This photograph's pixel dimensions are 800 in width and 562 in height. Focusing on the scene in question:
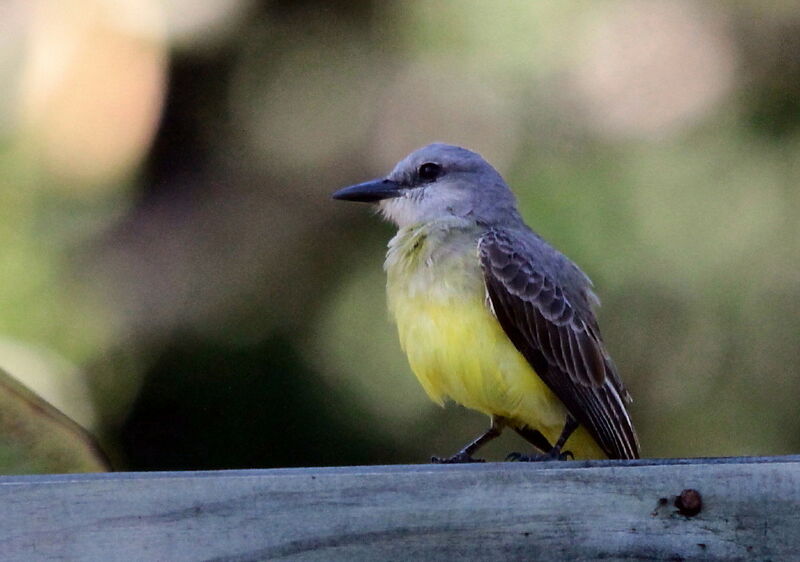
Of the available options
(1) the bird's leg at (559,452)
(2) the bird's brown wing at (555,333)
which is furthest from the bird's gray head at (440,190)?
(1) the bird's leg at (559,452)

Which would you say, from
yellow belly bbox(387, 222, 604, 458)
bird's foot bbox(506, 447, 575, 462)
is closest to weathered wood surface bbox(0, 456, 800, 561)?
bird's foot bbox(506, 447, 575, 462)

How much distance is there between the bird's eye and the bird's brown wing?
46cm

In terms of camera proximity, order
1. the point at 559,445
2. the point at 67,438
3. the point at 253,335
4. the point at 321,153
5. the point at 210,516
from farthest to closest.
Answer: the point at 321,153 → the point at 253,335 → the point at 559,445 → the point at 67,438 → the point at 210,516

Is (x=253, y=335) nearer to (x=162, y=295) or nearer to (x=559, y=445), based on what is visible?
(x=162, y=295)

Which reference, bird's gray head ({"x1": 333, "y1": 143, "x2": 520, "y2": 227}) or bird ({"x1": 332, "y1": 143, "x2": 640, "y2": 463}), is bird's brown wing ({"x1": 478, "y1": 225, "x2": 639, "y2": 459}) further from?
bird's gray head ({"x1": 333, "y1": 143, "x2": 520, "y2": 227})

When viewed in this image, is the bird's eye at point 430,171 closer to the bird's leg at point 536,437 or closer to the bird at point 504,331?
the bird at point 504,331

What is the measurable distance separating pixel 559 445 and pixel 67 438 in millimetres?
1747

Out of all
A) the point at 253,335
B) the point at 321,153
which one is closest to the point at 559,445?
the point at 253,335

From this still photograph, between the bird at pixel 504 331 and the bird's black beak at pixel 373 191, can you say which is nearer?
the bird at pixel 504 331

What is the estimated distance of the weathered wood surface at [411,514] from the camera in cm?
243

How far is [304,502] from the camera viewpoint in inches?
97.2

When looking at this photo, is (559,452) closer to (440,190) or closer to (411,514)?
(440,190)

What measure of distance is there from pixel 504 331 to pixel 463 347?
0.16 meters

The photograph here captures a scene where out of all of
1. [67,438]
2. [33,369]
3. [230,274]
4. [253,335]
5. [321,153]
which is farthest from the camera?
[321,153]
